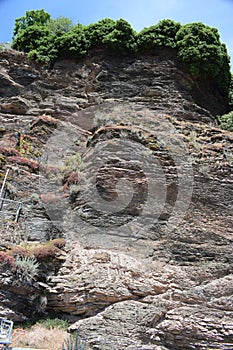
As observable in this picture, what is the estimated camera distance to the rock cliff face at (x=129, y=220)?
9.46 meters

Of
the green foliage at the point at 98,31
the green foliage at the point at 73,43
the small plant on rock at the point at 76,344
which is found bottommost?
the small plant on rock at the point at 76,344

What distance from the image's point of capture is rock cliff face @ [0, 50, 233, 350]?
946cm

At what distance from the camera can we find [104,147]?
14.1 meters

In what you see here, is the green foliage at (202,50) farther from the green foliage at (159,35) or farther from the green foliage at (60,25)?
the green foliage at (60,25)

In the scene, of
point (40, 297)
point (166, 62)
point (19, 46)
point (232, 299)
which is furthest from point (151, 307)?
point (19, 46)

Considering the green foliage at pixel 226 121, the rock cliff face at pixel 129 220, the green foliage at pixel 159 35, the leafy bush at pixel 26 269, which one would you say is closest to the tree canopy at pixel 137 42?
the green foliage at pixel 159 35

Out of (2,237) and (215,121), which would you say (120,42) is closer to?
(215,121)

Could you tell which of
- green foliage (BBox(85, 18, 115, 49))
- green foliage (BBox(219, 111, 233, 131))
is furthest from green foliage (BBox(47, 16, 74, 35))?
green foliage (BBox(219, 111, 233, 131))

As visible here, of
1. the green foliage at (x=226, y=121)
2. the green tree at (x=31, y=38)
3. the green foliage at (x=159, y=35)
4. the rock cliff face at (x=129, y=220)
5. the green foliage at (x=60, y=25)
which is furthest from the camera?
the green foliage at (x=60, y=25)

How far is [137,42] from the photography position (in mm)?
23281

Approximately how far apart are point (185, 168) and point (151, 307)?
18.2 feet

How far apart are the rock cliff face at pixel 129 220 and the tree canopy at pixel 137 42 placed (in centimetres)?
339

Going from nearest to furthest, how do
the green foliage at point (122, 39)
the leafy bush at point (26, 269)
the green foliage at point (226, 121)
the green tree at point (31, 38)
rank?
the leafy bush at point (26, 269), the green foliage at point (226, 121), the green foliage at point (122, 39), the green tree at point (31, 38)

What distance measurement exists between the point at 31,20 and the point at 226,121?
15.3 m
